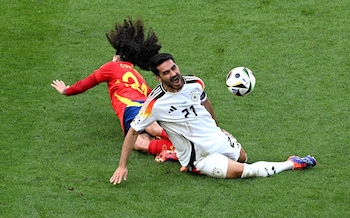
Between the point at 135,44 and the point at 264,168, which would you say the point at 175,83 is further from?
the point at 135,44

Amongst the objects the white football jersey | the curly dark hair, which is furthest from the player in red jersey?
the white football jersey

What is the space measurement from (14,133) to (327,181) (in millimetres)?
3426

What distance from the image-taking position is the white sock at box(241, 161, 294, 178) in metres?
8.78

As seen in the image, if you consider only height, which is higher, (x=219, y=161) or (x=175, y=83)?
(x=175, y=83)

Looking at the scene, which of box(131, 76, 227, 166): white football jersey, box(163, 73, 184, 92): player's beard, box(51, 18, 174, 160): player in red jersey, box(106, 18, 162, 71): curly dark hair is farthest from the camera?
box(106, 18, 162, 71): curly dark hair

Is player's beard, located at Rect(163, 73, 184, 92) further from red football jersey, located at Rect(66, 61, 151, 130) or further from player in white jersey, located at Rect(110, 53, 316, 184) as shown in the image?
red football jersey, located at Rect(66, 61, 151, 130)

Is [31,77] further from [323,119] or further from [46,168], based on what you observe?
[323,119]

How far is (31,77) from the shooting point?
10906mm

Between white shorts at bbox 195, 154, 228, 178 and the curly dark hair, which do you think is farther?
the curly dark hair

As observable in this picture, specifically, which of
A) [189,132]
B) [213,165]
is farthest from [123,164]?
[213,165]

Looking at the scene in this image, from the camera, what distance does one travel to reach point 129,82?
10.0m

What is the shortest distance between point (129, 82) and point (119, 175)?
1.72 meters

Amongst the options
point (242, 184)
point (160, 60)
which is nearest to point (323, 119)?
point (242, 184)

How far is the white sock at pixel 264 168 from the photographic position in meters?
8.78
